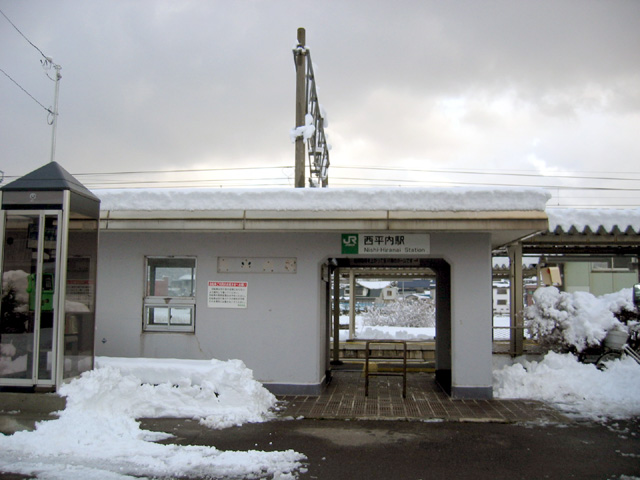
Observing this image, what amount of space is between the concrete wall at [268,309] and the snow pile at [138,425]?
0.78 metres

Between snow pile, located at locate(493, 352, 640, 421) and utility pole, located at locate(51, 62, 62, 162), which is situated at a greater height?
utility pole, located at locate(51, 62, 62, 162)

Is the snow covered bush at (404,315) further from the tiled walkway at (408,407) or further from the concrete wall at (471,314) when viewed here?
the concrete wall at (471,314)

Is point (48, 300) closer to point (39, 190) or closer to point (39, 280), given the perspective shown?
point (39, 280)

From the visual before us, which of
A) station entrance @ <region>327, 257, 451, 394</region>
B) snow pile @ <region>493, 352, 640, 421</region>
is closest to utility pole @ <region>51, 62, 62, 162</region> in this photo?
station entrance @ <region>327, 257, 451, 394</region>

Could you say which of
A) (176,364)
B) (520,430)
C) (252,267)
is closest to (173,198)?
(252,267)

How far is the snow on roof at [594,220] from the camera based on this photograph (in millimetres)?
→ 11445

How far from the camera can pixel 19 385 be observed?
7.15m

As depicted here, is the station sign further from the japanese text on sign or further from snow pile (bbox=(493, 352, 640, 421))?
snow pile (bbox=(493, 352, 640, 421))

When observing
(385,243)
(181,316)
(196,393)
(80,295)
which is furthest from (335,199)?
(80,295)

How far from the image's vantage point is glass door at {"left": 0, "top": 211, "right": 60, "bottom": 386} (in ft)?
23.6

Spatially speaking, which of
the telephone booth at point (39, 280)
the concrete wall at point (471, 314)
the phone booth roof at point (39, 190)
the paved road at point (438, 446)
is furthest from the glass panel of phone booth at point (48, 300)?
the concrete wall at point (471, 314)

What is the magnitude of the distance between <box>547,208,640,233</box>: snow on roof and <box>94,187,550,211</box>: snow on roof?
3.72 m

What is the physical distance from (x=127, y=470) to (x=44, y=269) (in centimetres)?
324

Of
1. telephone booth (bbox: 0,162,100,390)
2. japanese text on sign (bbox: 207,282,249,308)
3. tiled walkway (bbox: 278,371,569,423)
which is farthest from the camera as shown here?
japanese text on sign (bbox: 207,282,249,308)
